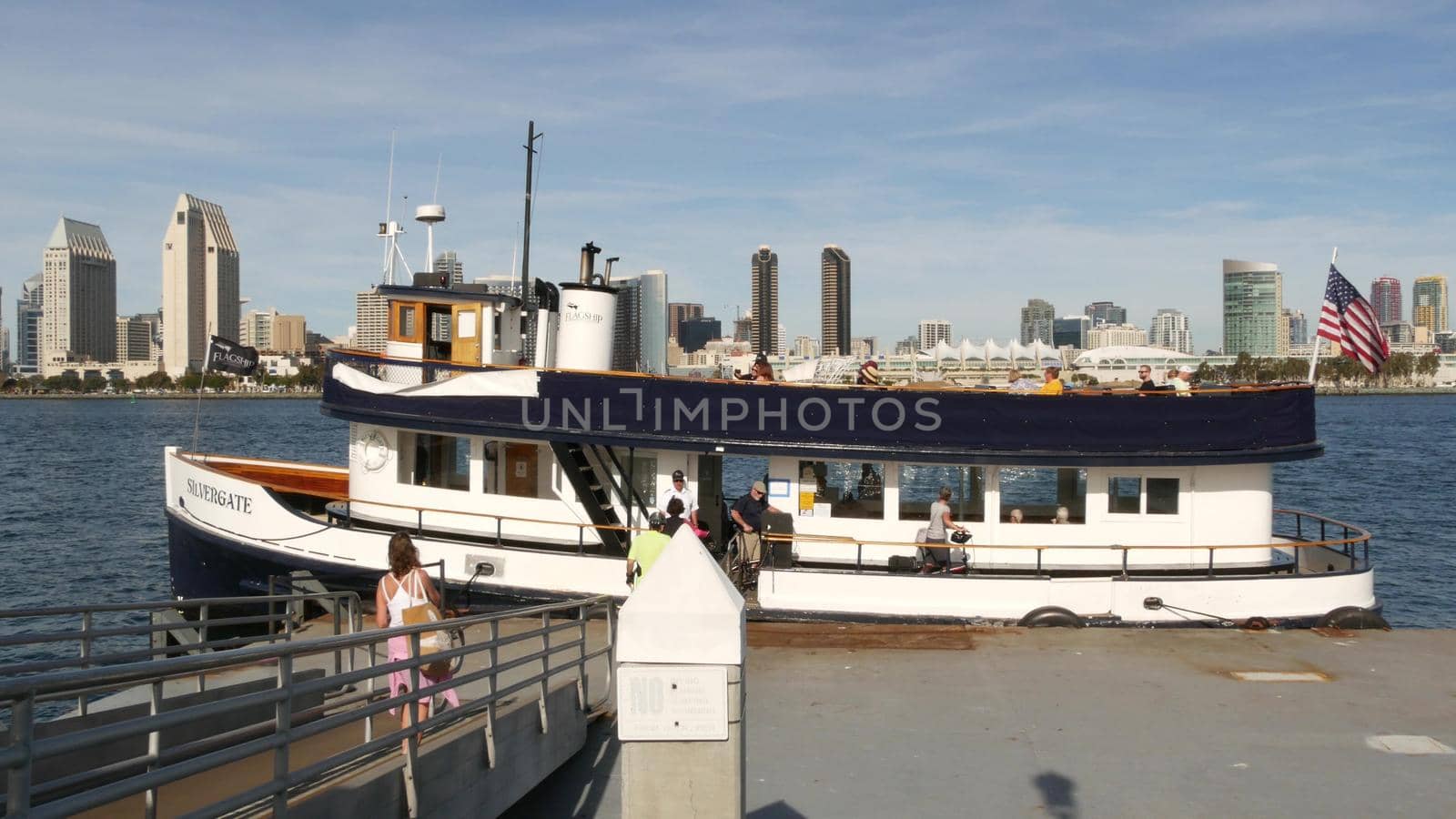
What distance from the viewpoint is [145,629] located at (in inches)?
274

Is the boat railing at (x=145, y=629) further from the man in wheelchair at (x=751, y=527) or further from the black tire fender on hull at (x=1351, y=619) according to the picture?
the black tire fender on hull at (x=1351, y=619)

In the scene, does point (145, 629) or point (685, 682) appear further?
point (145, 629)

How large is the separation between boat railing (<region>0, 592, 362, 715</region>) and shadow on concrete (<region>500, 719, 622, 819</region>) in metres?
1.66

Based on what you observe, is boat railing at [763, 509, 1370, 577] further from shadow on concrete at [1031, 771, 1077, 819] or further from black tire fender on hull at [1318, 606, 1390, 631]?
shadow on concrete at [1031, 771, 1077, 819]

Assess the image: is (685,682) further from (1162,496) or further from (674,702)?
(1162,496)

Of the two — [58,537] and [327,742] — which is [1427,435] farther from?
[327,742]

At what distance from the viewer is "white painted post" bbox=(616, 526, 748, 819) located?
201 inches

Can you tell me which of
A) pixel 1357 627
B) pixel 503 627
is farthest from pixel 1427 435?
pixel 503 627

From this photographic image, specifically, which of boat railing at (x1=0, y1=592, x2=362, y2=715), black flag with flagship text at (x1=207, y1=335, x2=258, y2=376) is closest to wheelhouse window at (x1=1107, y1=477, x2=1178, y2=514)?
boat railing at (x1=0, y1=592, x2=362, y2=715)

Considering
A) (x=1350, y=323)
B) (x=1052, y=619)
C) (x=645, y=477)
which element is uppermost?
(x=1350, y=323)

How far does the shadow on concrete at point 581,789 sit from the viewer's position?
7.84 m

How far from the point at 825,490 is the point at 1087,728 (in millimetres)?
6379

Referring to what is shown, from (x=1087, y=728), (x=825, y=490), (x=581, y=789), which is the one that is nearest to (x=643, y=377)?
(x=825, y=490)

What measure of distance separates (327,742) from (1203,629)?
10.2 metres
